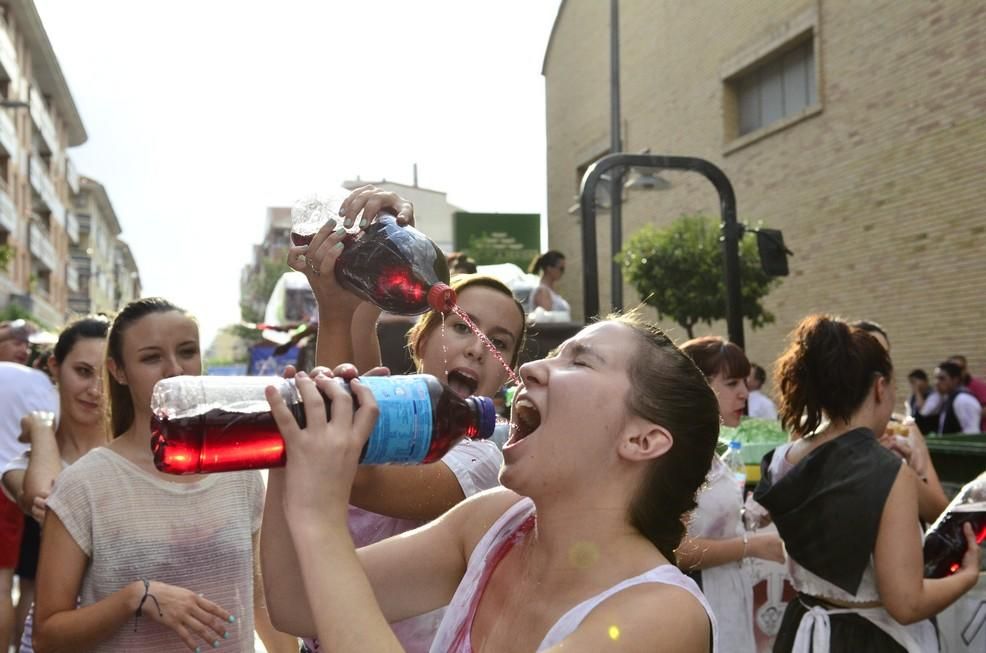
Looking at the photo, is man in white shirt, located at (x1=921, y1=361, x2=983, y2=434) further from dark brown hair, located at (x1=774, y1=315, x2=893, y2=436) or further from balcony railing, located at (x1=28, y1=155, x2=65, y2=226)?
balcony railing, located at (x1=28, y1=155, x2=65, y2=226)

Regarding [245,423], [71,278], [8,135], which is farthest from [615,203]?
[71,278]

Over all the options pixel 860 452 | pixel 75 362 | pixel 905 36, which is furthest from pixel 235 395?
pixel 905 36

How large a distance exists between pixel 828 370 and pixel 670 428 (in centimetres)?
189

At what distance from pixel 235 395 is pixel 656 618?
787 mm

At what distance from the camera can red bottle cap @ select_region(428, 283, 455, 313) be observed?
2426mm

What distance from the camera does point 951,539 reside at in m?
3.41

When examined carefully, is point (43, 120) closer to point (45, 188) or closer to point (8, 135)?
point (45, 188)

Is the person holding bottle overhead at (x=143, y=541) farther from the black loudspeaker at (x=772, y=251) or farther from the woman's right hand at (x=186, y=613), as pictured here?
the black loudspeaker at (x=772, y=251)

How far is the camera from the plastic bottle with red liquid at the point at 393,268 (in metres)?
2.38

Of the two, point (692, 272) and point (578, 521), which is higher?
point (692, 272)

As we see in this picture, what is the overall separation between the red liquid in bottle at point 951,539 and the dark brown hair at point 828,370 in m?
0.48

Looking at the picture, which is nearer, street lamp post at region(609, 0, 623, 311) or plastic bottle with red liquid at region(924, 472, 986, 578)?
plastic bottle with red liquid at region(924, 472, 986, 578)

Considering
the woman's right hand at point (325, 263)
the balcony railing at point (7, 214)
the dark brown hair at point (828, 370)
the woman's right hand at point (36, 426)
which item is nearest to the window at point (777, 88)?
the dark brown hair at point (828, 370)

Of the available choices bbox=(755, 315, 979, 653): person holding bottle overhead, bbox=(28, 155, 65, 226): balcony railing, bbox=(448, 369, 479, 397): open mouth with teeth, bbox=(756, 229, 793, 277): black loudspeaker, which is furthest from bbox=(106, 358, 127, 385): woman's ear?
bbox=(28, 155, 65, 226): balcony railing
